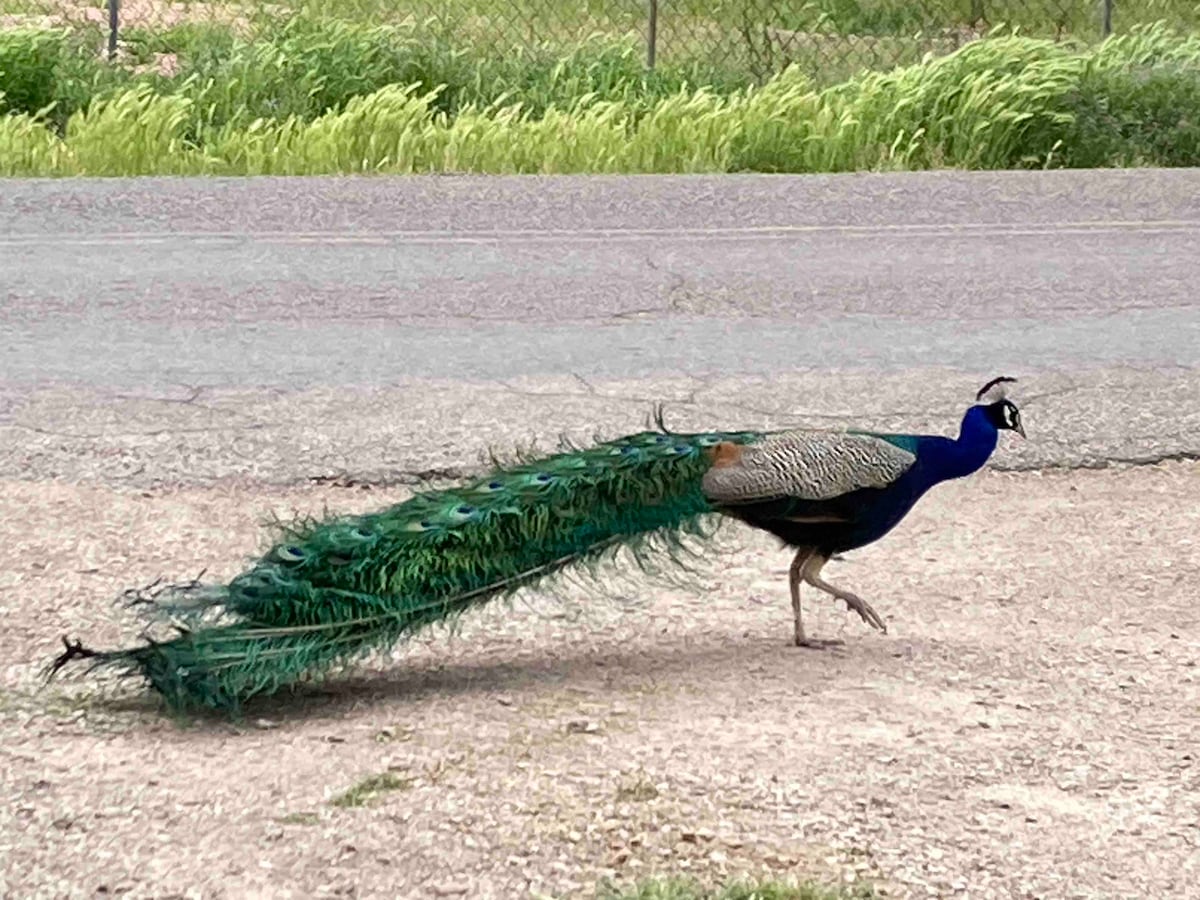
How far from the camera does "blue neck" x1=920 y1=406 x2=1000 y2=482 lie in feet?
17.9

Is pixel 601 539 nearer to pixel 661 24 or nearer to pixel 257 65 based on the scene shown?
pixel 257 65

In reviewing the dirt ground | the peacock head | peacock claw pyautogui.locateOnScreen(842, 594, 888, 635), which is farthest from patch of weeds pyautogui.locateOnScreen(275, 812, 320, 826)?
the peacock head

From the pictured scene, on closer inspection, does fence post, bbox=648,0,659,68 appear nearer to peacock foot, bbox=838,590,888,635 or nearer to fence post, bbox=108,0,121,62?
fence post, bbox=108,0,121,62

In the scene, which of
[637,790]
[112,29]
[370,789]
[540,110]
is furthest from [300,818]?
[112,29]

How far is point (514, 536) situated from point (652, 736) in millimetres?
726

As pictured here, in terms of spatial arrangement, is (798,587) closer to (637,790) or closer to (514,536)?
(514,536)

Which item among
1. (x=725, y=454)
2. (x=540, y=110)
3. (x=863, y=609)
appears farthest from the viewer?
(x=540, y=110)

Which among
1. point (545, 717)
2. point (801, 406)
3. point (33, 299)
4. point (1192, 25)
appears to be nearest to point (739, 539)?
point (801, 406)

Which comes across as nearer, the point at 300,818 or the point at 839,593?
the point at 300,818

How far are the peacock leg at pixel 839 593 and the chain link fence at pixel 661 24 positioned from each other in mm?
10233

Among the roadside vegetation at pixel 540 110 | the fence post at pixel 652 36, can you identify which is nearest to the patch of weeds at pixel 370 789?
the roadside vegetation at pixel 540 110

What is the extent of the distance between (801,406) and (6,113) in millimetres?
7324

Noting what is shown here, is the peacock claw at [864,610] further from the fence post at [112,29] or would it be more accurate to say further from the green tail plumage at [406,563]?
the fence post at [112,29]

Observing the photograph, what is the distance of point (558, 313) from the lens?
885cm
